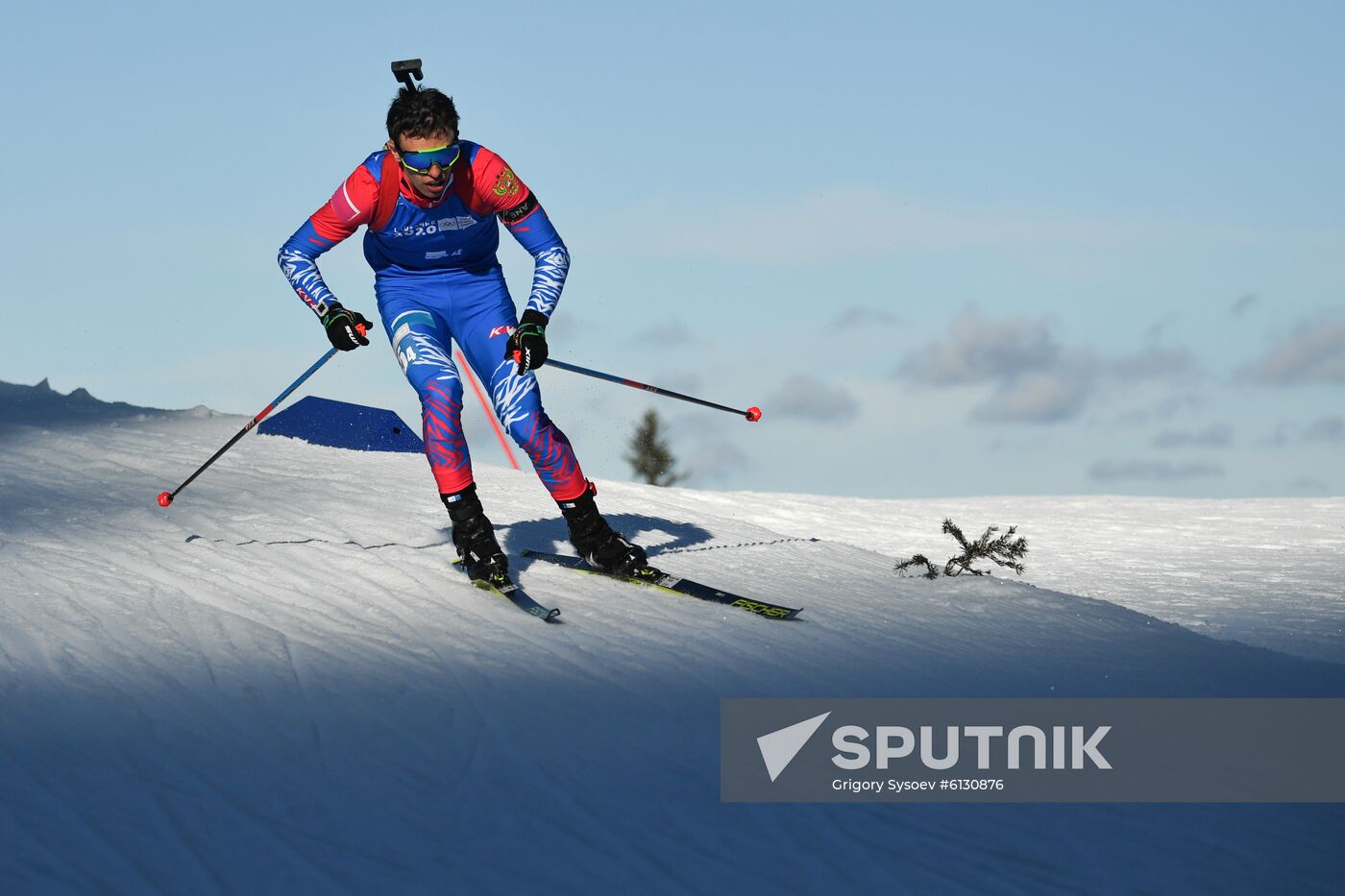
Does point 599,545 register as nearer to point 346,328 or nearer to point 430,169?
point 346,328

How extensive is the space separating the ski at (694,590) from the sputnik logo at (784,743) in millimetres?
1848

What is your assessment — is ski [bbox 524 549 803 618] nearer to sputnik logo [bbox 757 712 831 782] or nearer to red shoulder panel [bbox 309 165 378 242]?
sputnik logo [bbox 757 712 831 782]

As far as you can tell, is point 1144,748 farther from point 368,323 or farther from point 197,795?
point 368,323

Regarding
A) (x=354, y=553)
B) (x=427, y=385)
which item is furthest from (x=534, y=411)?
(x=354, y=553)

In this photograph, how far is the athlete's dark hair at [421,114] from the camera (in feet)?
19.9

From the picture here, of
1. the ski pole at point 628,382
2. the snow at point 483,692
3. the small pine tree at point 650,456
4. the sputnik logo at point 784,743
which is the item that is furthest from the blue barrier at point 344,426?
the small pine tree at point 650,456

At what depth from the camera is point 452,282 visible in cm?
671

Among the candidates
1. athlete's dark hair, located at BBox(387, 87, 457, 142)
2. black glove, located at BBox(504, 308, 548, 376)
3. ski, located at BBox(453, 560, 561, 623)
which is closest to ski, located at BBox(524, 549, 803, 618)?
ski, located at BBox(453, 560, 561, 623)

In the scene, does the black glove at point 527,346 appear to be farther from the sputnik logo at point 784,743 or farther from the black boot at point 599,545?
the sputnik logo at point 784,743

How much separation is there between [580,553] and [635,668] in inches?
69.2

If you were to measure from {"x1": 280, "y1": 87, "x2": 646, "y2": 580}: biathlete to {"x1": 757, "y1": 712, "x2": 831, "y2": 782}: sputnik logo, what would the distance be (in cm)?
228

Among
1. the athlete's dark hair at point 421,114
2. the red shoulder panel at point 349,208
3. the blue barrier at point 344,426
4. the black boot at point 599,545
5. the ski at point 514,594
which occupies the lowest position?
the ski at point 514,594

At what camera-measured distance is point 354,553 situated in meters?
7.40

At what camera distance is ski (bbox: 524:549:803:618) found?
686 centimetres
